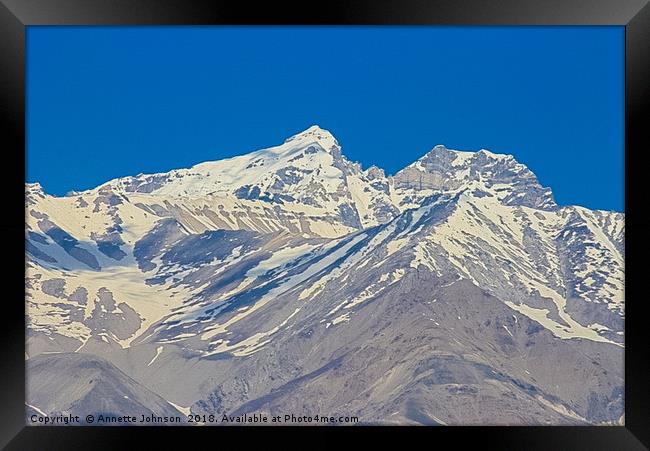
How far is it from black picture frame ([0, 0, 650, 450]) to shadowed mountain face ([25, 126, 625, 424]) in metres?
2.95

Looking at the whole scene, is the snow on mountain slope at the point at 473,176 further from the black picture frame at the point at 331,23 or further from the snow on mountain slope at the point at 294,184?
the black picture frame at the point at 331,23

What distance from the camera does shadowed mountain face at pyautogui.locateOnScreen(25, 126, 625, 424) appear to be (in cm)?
630

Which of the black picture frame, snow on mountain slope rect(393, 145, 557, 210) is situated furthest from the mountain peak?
the black picture frame

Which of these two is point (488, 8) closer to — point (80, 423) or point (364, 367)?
point (80, 423)

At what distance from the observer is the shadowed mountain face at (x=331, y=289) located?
6305mm

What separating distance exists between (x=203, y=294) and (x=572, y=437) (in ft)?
16.2

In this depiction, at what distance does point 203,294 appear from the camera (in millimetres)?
6832

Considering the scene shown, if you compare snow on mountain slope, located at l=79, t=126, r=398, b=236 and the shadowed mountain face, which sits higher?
snow on mountain slope, located at l=79, t=126, r=398, b=236

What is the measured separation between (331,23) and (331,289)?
574 centimetres

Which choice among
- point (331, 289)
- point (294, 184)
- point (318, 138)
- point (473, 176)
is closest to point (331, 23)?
point (318, 138)

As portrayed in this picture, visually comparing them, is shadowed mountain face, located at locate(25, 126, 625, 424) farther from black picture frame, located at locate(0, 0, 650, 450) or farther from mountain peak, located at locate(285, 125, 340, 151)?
black picture frame, located at locate(0, 0, 650, 450)

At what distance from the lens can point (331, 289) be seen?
26.3 feet

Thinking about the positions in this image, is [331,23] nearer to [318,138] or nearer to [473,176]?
[318,138]
